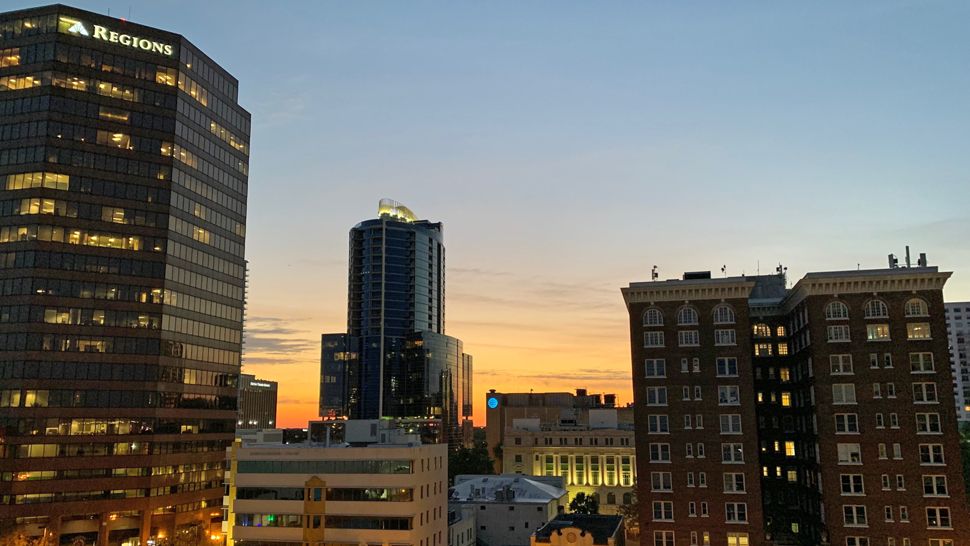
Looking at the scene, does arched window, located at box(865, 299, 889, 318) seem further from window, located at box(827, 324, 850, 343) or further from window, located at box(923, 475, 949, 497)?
window, located at box(923, 475, 949, 497)

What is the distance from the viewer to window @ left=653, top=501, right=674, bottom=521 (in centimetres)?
9381

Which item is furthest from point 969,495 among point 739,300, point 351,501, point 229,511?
point 229,511

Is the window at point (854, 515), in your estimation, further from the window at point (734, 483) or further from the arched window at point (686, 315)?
the arched window at point (686, 315)

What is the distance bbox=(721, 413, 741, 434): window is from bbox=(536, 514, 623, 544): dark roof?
951 inches

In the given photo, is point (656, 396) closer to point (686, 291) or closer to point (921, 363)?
point (686, 291)

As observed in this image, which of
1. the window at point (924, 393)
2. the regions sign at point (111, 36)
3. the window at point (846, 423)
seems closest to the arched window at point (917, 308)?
the window at point (924, 393)

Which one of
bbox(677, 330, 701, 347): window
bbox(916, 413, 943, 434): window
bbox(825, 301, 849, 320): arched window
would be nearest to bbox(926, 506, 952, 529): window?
bbox(916, 413, 943, 434): window

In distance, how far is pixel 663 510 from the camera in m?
94.2

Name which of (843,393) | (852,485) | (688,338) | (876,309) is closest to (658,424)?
(688,338)

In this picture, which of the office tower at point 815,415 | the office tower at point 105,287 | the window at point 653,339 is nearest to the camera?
the office tower at point 815,415

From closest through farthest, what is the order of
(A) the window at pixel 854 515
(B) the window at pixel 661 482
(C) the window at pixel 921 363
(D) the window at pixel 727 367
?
(A) the window at pixel 854 515, (C) the window at pixel 921 363, (B) the window at pixel 661 482, (D) the window at pixel 727 367

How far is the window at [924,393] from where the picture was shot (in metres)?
88.4

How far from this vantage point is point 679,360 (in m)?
98.4

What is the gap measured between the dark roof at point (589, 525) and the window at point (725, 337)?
32.8 m
